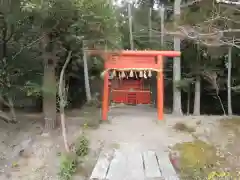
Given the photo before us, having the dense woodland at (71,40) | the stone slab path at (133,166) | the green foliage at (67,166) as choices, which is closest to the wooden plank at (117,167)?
the stone slab path at (133,166)

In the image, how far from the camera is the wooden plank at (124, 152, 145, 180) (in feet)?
17.9

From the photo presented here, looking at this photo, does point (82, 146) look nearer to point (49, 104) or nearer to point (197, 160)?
point (49, 104)

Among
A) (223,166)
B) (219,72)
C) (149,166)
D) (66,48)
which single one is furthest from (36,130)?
(219,72)

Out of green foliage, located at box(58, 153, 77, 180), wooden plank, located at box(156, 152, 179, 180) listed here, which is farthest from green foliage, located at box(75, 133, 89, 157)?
wooden plank, located at box(156, 152, 179, 180)

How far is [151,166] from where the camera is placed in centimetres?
598

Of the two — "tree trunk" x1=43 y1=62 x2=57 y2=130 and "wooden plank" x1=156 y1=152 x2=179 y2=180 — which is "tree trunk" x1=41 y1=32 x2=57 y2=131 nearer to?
"tree trunk" x1=43 y1=62 x2=57 y2=130

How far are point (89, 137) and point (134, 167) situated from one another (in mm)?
2482

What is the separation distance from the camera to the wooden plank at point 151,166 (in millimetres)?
5457

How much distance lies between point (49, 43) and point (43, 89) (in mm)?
1358

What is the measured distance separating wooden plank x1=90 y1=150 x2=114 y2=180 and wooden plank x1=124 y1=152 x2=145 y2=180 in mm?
387

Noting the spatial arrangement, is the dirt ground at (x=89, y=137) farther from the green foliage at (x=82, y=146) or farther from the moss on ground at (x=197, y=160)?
the moss on ground at (x=197, y=160)

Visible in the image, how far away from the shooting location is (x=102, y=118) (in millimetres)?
9641

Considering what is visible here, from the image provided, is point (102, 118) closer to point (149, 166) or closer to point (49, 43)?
point (49, 43)

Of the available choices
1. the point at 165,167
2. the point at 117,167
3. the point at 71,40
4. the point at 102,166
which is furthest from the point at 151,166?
the point at 71,40
